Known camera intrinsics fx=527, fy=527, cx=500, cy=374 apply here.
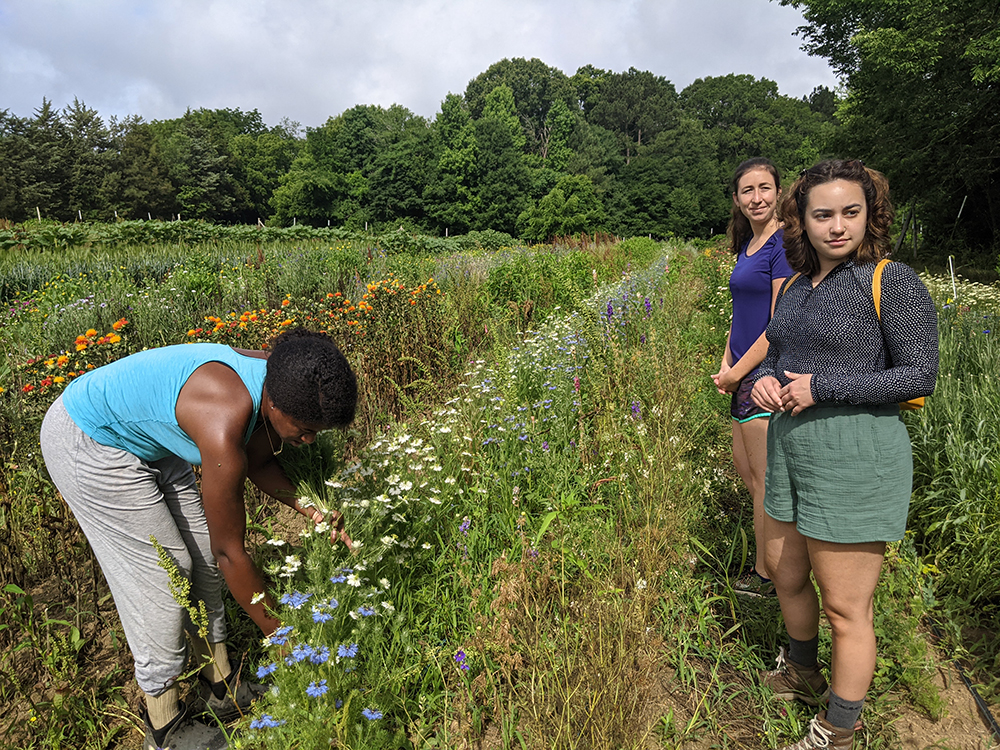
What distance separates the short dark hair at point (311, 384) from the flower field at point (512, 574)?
14.4 inches

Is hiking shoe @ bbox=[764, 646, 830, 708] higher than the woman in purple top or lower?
lower

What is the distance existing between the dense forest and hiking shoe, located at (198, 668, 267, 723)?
18.1 meters

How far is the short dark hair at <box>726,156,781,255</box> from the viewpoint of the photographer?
2566mm

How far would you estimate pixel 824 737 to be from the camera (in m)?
1.71

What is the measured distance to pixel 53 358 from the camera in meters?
2.87

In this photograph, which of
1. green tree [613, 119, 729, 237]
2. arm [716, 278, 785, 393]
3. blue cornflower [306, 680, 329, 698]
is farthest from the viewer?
green tree [613, 119, 729, 237]

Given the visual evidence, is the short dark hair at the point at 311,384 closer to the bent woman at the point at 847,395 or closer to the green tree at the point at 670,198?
the bent woman at the point at 847,395

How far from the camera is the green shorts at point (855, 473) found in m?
1.54

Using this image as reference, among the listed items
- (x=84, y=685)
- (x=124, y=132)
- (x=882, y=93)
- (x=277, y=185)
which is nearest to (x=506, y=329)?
(x=84, y=685)

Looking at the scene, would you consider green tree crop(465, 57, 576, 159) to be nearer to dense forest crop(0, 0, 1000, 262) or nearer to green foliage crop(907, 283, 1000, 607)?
dense forest crop(0, 0, 1000, 262)

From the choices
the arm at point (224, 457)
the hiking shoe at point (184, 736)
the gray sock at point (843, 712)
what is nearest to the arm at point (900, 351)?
the gray sock at point (843, 712)

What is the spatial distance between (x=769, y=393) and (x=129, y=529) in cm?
223

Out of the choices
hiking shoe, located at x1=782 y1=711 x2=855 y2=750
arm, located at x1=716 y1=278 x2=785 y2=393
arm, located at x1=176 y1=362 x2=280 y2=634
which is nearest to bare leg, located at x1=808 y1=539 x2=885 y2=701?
hiking shoe, located at x1=782 y1=711 x2=855 y2=750

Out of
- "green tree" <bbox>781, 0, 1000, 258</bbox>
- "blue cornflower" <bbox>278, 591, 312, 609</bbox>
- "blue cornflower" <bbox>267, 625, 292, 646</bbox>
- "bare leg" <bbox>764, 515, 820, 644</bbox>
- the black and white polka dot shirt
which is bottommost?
"bare leg" <bbox>764, 515, 820, 644</bbox>
